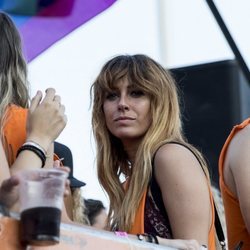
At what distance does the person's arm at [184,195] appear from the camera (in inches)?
126

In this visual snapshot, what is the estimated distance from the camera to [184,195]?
10.5 feet

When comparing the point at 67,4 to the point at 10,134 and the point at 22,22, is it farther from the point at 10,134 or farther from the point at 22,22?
the point at 10,134

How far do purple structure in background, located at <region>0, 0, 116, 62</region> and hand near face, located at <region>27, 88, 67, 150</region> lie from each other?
3675 mm

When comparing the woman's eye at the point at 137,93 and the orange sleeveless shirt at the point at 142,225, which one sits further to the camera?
the woman's eye at the point at 137,93

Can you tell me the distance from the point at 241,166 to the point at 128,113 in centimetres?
46

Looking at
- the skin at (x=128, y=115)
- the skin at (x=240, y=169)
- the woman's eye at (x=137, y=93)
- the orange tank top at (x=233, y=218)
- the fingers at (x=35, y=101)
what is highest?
the fingers at (x=35, y=101)

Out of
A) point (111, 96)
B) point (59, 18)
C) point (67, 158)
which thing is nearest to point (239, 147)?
point (111, 96)

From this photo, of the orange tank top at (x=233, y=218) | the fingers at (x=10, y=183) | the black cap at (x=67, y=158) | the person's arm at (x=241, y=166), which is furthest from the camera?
the black cap at (x=67, y=158)

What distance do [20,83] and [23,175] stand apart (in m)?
1.01

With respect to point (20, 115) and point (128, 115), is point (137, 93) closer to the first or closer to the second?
point (128, 115)

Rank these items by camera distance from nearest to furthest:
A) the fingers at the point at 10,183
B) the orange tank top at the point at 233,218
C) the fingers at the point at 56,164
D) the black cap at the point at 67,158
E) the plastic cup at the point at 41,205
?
the plastic cup at the point at 41,205 → the fingers at the point at 10,183 → the fingers at the point at 56,164 → the orange tank top at the point at 233,218 → the black cap at the point at 67,158

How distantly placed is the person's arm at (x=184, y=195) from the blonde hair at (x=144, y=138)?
0.08 m

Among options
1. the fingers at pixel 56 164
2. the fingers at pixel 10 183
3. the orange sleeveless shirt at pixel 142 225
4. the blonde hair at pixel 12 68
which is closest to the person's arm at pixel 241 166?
the orange sleeveless shirt at pixel 142 225

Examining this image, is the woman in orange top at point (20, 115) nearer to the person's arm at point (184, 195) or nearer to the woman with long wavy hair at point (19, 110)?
the woman with long wavy hair at point (19, 110)
